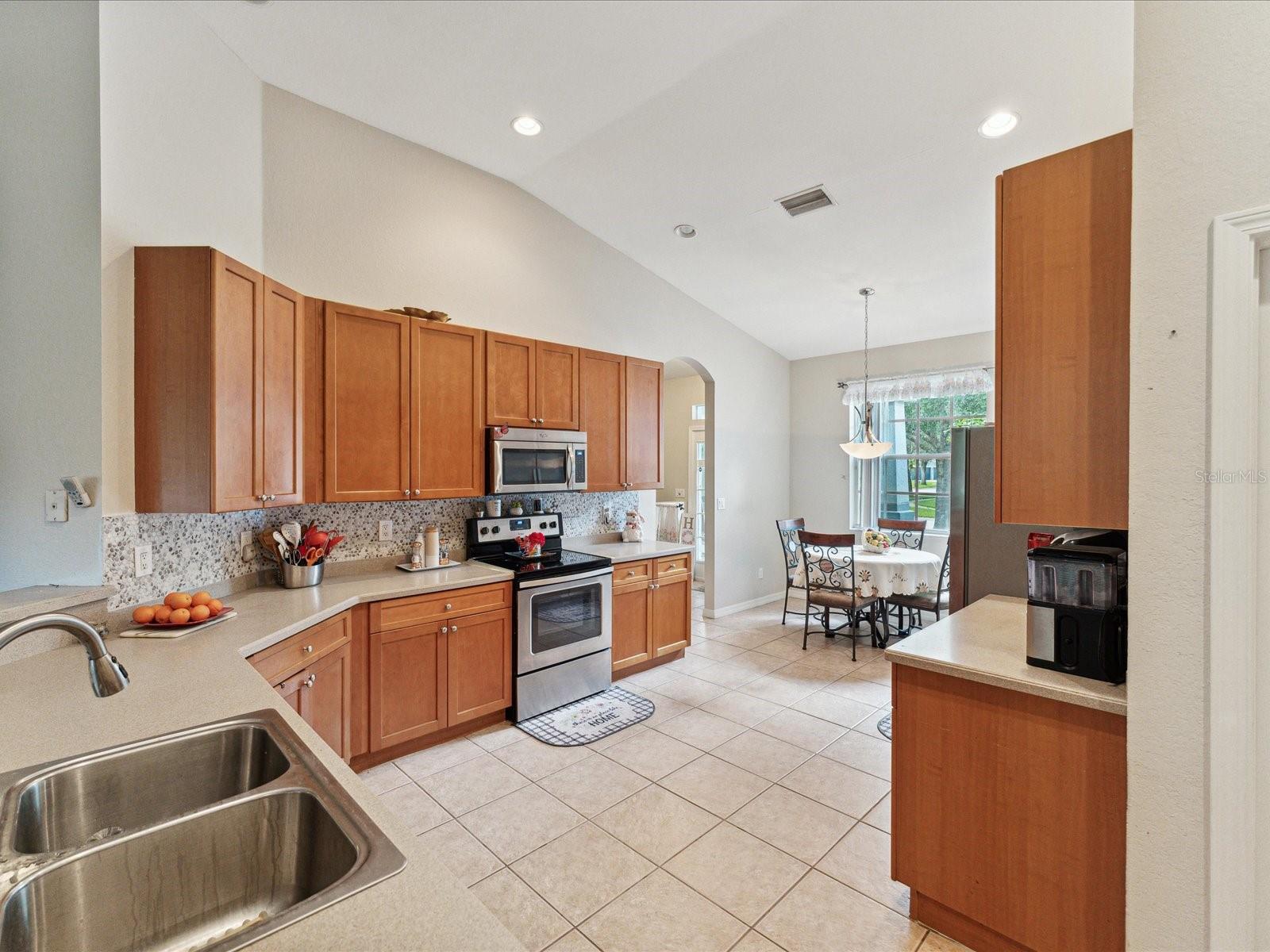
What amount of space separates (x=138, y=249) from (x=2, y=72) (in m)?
0.66

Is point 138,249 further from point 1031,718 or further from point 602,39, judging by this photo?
point 1031,718

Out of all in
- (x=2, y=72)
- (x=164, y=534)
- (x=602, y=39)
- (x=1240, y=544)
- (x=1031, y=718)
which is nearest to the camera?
(x=1240, y=544)

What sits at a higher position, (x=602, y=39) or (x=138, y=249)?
(x=602, y=39)

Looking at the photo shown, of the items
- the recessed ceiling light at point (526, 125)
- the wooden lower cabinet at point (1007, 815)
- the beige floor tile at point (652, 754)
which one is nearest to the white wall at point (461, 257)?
the recessed ceiling light at point (526, 125)

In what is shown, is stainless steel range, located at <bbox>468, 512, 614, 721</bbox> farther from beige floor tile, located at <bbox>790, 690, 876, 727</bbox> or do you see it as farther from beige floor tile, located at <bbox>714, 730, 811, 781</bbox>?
beige floor tile, located at <bbox>790, 690, 876, 727</bbox>

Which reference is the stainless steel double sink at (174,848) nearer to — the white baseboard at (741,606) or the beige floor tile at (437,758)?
the beige floor tile at (437,758)

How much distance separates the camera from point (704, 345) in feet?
17.8

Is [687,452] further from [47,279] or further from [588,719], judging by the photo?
[47,279]

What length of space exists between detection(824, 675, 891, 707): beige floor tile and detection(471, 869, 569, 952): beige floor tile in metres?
2.45

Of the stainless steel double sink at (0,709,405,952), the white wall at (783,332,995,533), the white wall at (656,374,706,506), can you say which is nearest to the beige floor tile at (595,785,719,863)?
the stainless steel double sink at (0,709,405,952)

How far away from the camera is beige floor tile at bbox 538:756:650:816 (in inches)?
102

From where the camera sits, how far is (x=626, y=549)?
14.2 feet

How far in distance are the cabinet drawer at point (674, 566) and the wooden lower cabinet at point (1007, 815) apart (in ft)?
7.91

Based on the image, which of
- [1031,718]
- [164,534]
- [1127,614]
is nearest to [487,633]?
[164,534]
